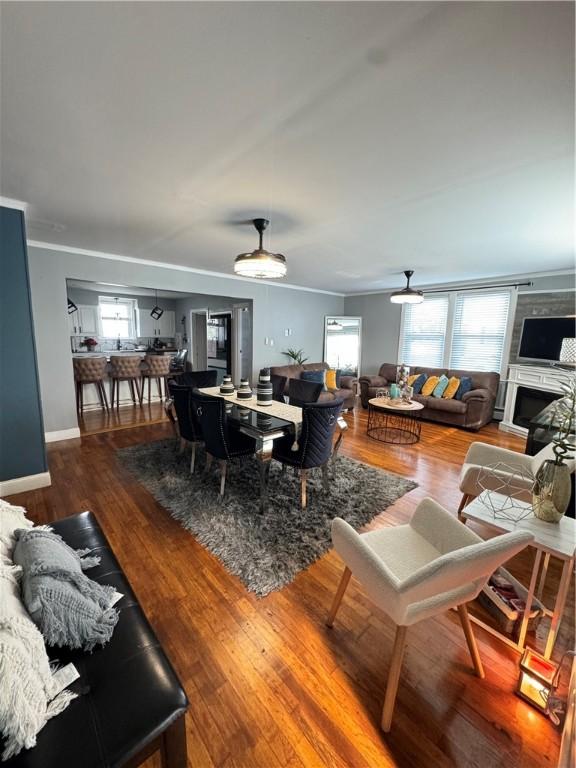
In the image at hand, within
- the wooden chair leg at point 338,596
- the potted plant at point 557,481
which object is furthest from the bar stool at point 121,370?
the potted plant at point 557,481

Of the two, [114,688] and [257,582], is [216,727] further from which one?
[257,582]

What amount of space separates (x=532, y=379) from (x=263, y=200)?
4643 millimetres

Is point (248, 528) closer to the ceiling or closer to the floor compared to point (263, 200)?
closer to the floor

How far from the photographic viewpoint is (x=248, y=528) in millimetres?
2354

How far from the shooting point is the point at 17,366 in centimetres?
270

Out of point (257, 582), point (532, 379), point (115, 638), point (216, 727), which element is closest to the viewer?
point (115, 638)

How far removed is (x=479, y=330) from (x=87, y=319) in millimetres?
8447

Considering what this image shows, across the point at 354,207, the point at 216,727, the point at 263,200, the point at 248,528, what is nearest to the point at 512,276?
the point at 354,207

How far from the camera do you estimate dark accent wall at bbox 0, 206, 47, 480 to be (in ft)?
8.37

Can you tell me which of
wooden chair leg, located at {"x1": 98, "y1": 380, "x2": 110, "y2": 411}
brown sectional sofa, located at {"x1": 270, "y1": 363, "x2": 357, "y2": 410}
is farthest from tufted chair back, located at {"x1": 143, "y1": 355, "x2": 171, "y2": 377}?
brown sectional sofa, located at {"x1": 270, "y1": 363, "x2": 357, "y2": 410}

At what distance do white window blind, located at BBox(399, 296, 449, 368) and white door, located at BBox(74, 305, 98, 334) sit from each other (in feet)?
23.6

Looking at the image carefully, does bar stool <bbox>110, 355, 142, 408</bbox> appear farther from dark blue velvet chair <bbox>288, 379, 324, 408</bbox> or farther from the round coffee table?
the round coffee table

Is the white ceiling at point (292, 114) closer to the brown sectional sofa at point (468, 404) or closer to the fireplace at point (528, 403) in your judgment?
the fireplace at point (528, 403)

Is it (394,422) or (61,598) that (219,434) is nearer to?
(61,598)
